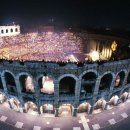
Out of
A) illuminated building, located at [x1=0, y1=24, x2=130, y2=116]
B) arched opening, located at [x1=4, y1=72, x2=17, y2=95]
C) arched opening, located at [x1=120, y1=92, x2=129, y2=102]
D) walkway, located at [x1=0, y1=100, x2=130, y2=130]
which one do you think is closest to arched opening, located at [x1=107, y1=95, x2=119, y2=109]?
illuminated building, located at [x1=0, y1=24, x2=130, y2=116]

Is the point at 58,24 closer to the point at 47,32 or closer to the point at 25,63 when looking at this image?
the point at 47,32

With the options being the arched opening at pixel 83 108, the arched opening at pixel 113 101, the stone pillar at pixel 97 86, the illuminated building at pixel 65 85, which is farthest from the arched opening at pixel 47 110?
the arched opening at pixel 113 101

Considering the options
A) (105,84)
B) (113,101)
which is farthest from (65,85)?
(113,101)

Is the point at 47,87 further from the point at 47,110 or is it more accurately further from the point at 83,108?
the point at 83,108

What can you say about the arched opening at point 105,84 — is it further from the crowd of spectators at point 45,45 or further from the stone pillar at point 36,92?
the crowd of spectators at point 45,45

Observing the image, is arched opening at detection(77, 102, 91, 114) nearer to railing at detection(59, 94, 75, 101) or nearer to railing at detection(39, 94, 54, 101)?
railing at detection(59, 94, 75, 101)

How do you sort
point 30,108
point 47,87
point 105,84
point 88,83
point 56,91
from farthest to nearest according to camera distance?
point 47,87
point 30,108
point 105,84
point 88,83
point 56,91

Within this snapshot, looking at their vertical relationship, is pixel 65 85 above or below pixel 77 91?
below

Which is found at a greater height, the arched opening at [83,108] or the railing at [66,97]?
the railing at [66,97]
